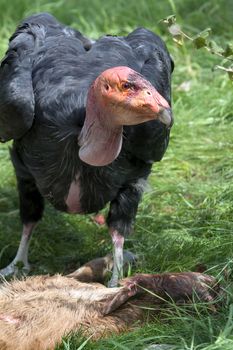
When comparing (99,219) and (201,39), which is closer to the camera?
(201,39)

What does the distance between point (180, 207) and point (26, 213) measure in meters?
1.11

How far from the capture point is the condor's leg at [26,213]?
6.08 m

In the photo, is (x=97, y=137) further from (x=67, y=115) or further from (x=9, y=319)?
(x=9, y=319)

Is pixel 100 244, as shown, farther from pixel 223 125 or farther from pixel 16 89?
pixel 223 125

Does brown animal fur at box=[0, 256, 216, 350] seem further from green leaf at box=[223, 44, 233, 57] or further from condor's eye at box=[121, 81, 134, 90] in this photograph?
green leaf at box=[223, 44, 233, 57]

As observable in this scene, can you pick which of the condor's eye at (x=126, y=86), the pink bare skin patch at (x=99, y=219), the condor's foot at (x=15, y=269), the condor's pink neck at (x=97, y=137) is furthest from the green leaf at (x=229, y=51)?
the pink bare skin patch at (x=99, y=219)

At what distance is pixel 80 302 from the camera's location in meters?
5.01

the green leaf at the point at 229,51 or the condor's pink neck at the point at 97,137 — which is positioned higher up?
the green leaf at the point at 229,51

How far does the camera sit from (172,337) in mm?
4652

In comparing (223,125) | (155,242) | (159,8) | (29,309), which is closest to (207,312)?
(29,309)

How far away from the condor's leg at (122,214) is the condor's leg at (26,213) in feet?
1.83

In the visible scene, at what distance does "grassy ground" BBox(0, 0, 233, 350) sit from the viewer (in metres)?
4.75

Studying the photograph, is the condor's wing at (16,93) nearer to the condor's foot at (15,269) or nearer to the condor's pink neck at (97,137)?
the condor's pink neck at (97,137)

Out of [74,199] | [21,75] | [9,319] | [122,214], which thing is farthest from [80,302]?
[21,75]
